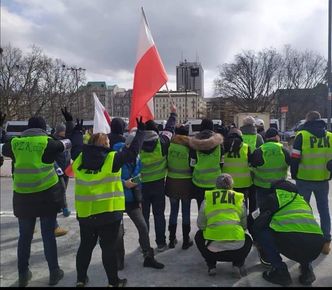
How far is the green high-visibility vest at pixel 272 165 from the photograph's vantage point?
5.30 meters

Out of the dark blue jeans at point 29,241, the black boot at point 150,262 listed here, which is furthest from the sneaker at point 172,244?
the dark blue jeans at point 29,241

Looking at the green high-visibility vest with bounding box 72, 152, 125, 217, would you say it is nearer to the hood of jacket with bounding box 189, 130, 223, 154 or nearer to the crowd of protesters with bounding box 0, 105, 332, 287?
the crowd of protesters with bounding box 0, 105, 332, 287

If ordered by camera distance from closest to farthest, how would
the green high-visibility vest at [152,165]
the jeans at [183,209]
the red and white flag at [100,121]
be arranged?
the red and white flag at [100,121] < the green high-visibility vest at [152,165] < the jeans at [183,209]

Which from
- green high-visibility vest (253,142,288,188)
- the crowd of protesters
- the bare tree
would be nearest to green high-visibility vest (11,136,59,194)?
the crowd of protesters

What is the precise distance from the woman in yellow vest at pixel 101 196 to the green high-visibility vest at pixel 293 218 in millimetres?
1685

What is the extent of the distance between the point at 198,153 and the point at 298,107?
61.9m

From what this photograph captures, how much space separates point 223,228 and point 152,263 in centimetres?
102

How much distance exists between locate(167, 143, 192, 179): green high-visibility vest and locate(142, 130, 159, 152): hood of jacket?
323 millimetres

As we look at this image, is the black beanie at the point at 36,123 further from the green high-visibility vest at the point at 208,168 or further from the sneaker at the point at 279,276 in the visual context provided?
the sneaker at the point at 279,276

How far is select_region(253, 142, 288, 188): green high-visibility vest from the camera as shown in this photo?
5.30 meters

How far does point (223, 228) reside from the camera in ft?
14.4

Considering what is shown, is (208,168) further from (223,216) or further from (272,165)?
(223,216)

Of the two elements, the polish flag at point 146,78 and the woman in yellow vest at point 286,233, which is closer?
the woman in yellow vest at point 286,233

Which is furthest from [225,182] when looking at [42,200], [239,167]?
[42,200]
